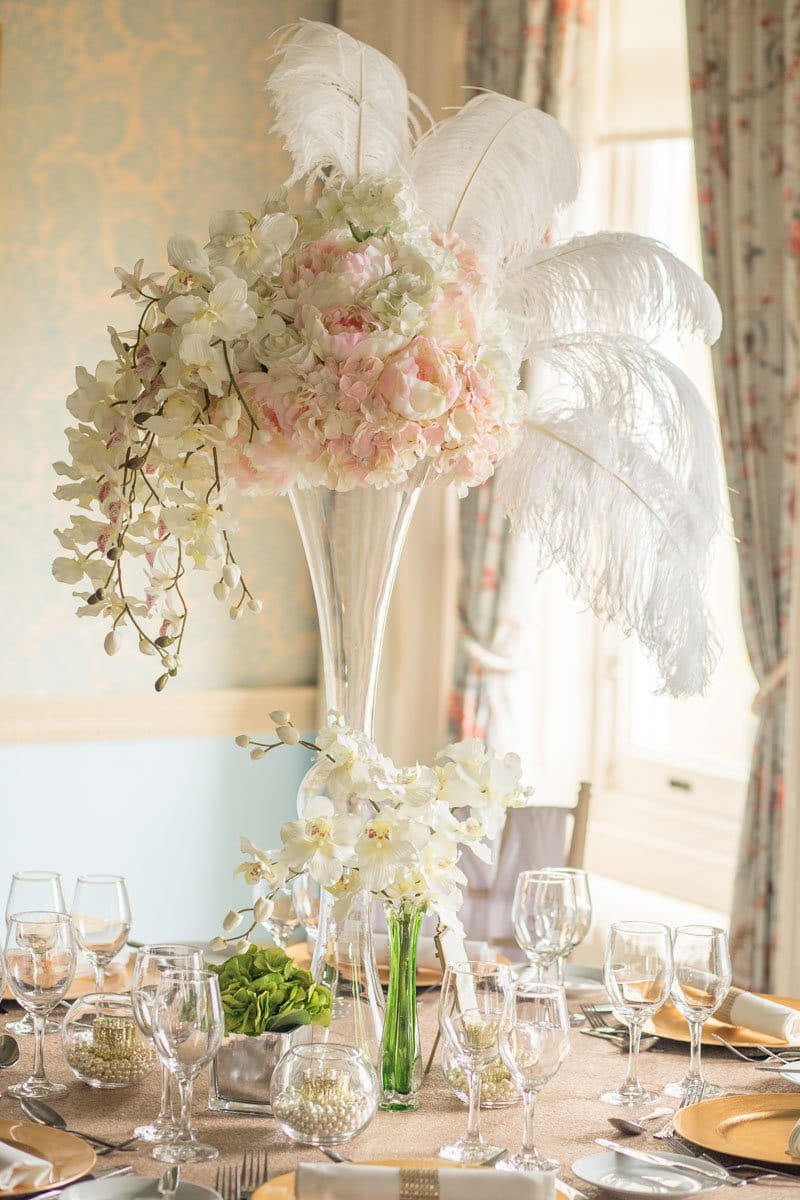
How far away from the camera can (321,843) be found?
4.65 ft

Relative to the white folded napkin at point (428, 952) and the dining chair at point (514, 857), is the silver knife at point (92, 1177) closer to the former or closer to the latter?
the white folded napkin at point (428, 952)

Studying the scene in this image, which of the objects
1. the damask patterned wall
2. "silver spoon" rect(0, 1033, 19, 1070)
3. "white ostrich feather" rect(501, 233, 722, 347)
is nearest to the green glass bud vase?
"silver spoon" rect(0, 1033, 19, 1070)

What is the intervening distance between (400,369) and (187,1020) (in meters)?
0.66

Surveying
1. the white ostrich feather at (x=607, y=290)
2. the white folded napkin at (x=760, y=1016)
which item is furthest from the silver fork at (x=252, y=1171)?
the white ostrich feather at (x=607, y=290)

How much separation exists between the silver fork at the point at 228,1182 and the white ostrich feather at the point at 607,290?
3.28 ft

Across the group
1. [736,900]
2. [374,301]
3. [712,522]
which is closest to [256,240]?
[374,301]

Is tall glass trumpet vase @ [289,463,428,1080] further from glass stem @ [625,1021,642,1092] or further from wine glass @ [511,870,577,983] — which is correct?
glass stem @ [625,1021,642,1092]

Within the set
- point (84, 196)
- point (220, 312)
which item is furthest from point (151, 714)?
point (220, 312)

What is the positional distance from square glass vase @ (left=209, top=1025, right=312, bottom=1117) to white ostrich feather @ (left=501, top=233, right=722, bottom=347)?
0.87m

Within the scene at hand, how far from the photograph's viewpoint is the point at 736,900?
10.2ft

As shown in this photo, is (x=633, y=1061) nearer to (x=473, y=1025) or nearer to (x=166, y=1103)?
(x=473, y=1025)

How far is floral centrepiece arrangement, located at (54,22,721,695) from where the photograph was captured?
152cm

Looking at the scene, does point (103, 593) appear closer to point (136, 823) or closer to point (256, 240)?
point (256, 240)

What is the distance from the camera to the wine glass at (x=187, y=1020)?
1.34 m
